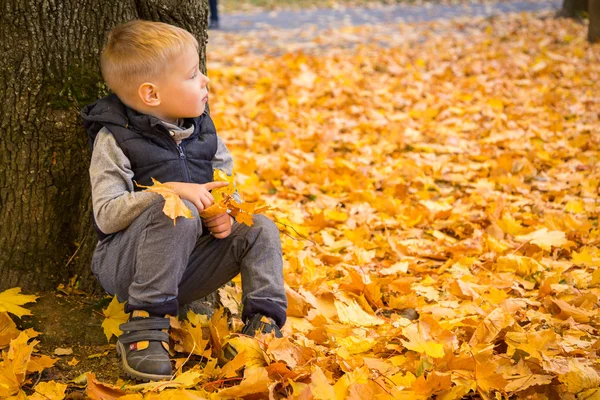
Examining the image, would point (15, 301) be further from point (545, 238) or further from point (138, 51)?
point (545, 238)

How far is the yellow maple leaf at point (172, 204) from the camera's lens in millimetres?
1993

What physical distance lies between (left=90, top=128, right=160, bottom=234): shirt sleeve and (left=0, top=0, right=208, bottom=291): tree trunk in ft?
0.98

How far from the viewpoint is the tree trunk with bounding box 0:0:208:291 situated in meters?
2.34

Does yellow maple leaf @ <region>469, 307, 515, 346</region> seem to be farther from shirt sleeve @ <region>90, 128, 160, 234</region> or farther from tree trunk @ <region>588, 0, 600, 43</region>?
tree trunk @ <region>588, 0, 600, 43</region>

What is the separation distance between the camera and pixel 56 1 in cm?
234

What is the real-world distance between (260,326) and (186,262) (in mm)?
325

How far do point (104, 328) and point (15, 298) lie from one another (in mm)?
363

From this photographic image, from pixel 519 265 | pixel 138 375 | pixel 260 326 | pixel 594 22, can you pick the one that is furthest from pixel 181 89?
pixel 594 22

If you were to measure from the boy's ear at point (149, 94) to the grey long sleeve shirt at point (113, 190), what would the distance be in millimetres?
101

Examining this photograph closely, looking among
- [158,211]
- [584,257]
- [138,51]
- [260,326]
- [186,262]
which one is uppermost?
[138,51]

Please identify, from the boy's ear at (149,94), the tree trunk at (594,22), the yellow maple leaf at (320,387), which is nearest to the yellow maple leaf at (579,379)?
the yellow maple leaf at (320,387)

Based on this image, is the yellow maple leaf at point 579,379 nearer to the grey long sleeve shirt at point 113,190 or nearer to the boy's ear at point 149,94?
the grey long sleeve shirt at point 113,190

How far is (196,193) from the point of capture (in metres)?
2.16

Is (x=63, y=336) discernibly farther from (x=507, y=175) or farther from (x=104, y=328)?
(x=507, y=175)
